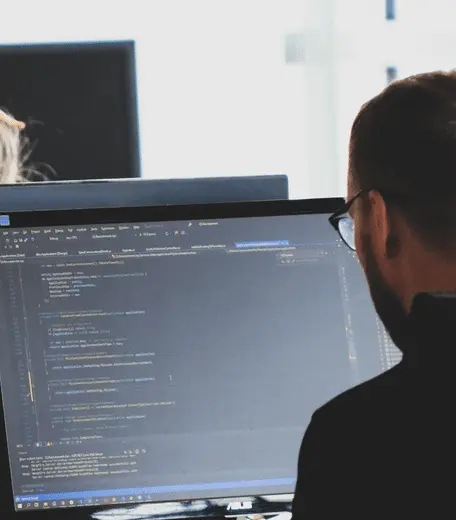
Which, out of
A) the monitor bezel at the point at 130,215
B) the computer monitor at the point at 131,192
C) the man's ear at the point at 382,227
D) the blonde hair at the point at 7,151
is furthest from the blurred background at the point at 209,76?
the man's ear at the point at 382,227

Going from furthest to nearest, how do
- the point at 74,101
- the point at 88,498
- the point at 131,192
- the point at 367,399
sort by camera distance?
the point at 74,101 < the point at 131,192 < the point at 88,498 < the point at 367,399

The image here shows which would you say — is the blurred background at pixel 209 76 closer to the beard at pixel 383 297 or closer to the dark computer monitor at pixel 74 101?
the dark computer monitor at pixel 74 101

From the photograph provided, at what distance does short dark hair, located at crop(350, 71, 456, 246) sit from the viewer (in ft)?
2.68

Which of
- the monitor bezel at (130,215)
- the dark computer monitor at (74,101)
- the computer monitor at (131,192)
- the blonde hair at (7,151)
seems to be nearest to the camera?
the monitor bezel at (130,215)

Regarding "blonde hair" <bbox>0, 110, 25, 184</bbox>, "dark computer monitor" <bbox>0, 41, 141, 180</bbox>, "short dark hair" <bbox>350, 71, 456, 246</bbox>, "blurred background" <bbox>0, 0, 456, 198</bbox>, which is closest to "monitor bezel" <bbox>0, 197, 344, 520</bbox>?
"short dark hair" <bbox>350, 71, 456, 246</bbox>

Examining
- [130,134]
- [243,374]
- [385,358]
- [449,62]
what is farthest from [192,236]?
[449,62]

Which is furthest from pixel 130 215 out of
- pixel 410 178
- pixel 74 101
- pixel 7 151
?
pixel 74 101

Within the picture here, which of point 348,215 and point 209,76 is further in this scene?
point 209,76

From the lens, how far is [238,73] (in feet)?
11.6

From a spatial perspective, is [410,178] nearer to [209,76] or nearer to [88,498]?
[88,498]

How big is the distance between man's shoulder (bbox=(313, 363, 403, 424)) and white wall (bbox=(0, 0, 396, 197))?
2648 millimetres

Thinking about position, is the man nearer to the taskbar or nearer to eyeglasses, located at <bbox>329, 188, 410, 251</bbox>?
eyeglasses, located at <bbox>329, 188, 410, 251</bbox>

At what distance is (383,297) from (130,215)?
37cm

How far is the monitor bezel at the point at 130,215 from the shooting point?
1106 mm
